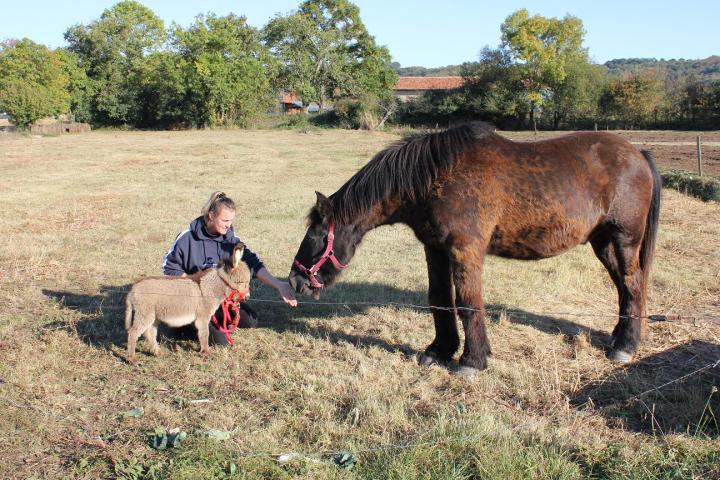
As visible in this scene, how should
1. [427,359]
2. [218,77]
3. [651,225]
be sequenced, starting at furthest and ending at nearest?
[218,77] < [651,225] < [427,359]

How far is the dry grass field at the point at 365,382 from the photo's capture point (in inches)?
142

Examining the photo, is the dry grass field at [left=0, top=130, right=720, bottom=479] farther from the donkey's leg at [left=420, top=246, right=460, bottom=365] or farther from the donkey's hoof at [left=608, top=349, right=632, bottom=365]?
the donkey's leg at [left=420, top=246, right=460, bottom=365]

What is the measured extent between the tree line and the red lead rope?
4801cm

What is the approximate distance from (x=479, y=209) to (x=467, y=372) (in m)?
1.46

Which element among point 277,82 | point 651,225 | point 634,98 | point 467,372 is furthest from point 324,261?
point 277,82

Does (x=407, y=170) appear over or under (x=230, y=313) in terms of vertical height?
over

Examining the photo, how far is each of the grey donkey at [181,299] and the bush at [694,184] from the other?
1317cm

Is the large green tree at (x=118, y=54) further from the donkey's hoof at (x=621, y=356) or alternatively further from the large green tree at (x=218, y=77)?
the donkey's hoof at (x=621, y=356)

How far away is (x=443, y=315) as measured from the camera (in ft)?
18.3

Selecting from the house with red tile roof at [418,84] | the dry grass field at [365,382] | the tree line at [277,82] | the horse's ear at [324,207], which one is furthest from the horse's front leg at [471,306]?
the house with red tile roof at [418,84]

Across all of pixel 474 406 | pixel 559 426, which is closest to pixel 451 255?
pixel 474 406

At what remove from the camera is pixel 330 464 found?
3.58m

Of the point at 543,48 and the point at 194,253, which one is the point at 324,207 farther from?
the point at 543,48

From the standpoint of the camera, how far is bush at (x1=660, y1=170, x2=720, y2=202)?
46.9ft
